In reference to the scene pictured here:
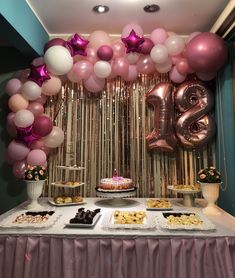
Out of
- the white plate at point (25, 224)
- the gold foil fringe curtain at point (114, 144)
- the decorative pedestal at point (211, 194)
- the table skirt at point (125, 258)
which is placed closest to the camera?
the table skirt at point (125, 258)

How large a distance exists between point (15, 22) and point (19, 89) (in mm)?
565

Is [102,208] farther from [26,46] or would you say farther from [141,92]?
[26,46]

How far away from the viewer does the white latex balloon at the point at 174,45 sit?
7.48 feet

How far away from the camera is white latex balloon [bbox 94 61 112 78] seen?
228cm

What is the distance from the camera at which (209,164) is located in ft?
8.41

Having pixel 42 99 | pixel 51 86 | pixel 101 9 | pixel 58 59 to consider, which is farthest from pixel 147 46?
pixel 42 99

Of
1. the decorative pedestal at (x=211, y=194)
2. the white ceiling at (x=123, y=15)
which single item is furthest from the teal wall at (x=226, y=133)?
the white ceiling at (x=123, y=15)

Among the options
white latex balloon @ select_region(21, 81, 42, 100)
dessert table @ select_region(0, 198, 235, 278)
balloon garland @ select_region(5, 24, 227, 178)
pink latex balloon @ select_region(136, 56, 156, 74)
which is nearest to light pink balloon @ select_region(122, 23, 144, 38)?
balloon garland @ select_region(5, 24, 227, 178)

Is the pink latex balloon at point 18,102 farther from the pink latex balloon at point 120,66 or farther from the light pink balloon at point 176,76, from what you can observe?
the light pink balloon at point 176,76

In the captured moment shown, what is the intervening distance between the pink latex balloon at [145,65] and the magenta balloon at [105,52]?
0.89 ft

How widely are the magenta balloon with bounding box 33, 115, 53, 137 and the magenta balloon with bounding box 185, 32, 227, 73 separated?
1283 millimetres

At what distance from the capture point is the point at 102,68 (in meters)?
2.28

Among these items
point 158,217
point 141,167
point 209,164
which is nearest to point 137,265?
point 158,217

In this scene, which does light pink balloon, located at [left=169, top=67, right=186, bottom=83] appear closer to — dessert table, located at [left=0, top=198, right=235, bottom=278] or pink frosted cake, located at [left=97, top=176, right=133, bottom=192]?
pink frosted cake, located at [left=97, top=176, right=133, bottom=192]
